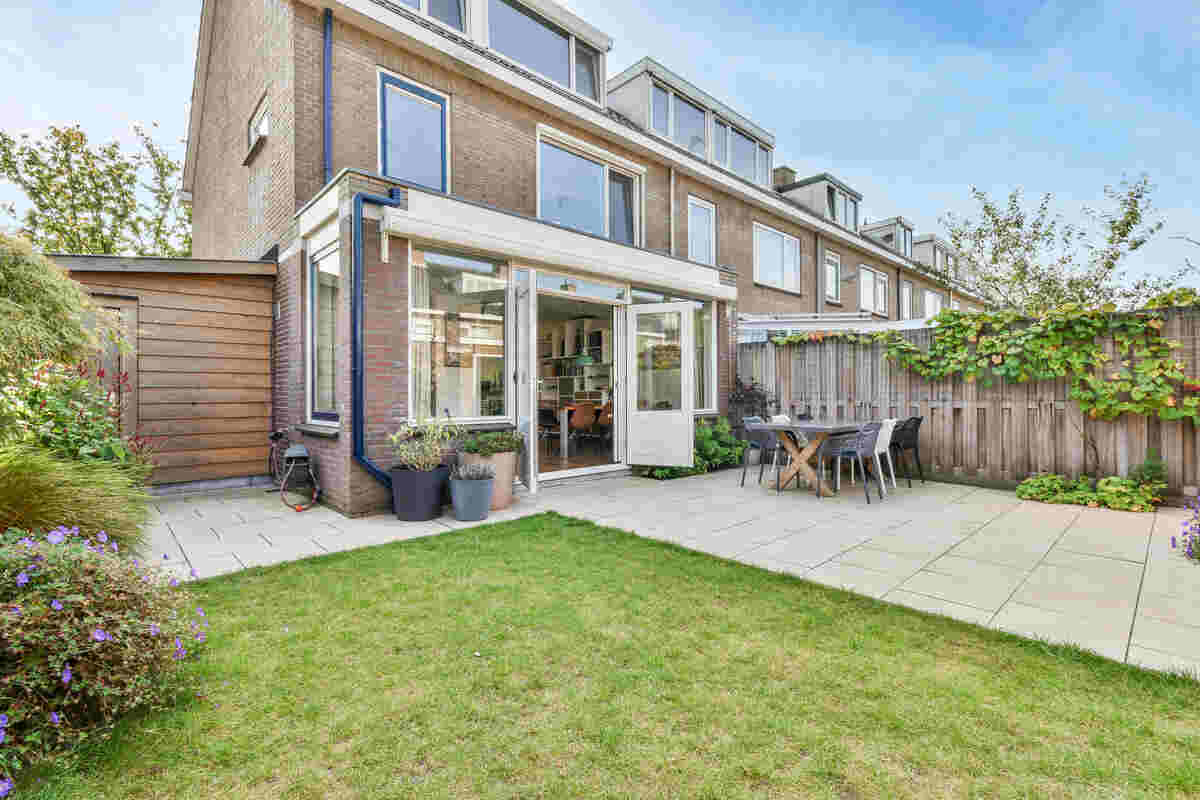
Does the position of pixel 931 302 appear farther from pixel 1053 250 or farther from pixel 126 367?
pixel 126 367

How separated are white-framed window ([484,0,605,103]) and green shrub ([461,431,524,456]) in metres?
6.11

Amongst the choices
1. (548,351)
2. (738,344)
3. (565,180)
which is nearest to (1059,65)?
(738,344)

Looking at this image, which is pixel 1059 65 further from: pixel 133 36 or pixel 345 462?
pixel 133 36

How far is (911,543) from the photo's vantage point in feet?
14.5

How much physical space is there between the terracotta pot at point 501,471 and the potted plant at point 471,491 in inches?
7.4

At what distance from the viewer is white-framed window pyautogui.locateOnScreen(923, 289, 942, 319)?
20000 mm

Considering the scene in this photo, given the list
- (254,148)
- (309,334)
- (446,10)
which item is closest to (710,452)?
(309,334)

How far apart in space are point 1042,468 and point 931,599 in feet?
15.8

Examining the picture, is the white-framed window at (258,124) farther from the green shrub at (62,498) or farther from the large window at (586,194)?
the green shrub at (62,498)

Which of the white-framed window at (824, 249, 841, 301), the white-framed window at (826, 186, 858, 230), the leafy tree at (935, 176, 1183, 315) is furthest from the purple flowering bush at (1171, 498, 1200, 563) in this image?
the white-framed window at (826, 186, 858, 230)

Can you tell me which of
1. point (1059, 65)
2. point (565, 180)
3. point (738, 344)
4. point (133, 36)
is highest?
point (133, 36)

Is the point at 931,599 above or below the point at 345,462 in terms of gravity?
below

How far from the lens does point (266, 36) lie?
24.0 ft

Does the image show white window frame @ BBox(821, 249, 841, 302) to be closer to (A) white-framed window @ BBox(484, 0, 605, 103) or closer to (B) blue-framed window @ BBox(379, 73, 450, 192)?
(A) white-framed window @ BBox(484, 0, 605, 103)
